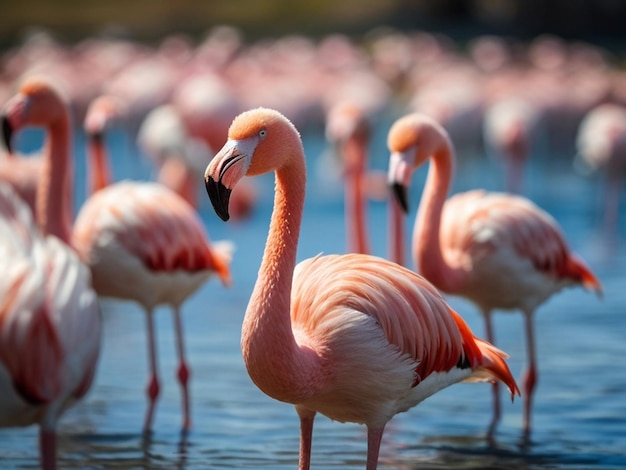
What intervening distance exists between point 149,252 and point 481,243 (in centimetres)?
152

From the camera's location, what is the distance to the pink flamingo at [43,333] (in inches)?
139

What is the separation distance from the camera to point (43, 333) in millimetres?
3586

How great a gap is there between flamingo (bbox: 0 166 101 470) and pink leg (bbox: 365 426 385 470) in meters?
0.93

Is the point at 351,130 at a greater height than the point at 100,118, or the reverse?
the point at 351,130

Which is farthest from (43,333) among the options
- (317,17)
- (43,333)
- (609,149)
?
(317,17)

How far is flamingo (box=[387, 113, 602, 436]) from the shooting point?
5113mm

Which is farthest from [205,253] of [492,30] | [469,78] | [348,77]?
[492,30]

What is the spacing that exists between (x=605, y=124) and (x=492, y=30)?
17121mm

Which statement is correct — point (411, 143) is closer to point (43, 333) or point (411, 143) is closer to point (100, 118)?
point (43, 333)

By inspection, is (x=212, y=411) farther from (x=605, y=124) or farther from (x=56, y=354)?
(x=605, y=124)

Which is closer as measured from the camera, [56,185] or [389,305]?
[389,305]

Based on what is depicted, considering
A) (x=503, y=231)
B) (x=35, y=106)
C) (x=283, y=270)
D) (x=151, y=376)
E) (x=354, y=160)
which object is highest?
(x=354, y=160)

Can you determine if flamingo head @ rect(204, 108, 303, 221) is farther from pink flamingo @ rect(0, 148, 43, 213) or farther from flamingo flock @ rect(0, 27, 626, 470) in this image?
pink flamingo @ rect(0, 148, 43, 213)

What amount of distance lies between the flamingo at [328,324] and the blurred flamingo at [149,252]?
155 cm
